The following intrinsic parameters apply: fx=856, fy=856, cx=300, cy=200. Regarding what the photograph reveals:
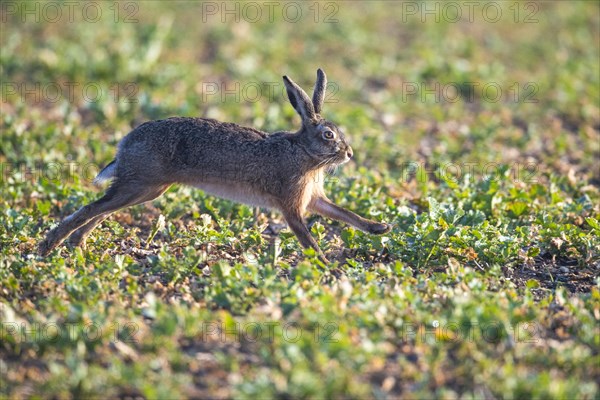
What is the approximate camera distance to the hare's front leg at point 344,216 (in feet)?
24.4

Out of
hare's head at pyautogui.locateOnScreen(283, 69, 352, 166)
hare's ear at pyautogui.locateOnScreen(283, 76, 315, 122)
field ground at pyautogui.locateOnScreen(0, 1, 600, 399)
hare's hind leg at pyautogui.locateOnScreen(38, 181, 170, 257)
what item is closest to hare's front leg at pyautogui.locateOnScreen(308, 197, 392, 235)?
field ground at pyautogui.locateOnScreen(0, 1, 600, 399)

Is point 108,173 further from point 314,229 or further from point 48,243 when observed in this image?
point 314,229

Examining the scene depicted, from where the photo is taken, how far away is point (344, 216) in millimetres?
7586

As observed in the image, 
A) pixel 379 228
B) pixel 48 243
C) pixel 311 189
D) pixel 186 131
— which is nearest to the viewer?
pixel 48 243

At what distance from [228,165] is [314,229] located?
922 mm

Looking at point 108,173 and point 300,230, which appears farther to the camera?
point 108,173

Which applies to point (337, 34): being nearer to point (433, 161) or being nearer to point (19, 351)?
point (433, 161)

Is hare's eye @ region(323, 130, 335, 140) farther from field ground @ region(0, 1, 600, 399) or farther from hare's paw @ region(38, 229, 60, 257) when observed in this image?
hare's paw @ region(38, 229, 60, 257)

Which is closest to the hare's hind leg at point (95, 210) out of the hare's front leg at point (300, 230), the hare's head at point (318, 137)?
the hare's front leg at point (300, 230)

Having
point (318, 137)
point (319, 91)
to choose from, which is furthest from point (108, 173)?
point (319, 91)

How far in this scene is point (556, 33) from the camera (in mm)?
16219

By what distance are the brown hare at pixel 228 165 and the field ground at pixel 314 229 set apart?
0.25m

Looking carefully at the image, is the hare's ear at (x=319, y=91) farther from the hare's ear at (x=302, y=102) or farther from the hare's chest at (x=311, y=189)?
Answer: the hare's chest at (x=311, y=189)

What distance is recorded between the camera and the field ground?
5090mm
